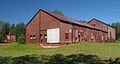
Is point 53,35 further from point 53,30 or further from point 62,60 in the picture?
point 62,60

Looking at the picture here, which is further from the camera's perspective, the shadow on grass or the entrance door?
the entrance door

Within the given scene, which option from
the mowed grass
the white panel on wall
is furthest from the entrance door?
the mowed grass

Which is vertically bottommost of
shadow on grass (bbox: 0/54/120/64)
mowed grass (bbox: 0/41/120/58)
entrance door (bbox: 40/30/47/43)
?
shadow on grass (bbox: 0/54/120/64)

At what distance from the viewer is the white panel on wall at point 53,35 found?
130 feet

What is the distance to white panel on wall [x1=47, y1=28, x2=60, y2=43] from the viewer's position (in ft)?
130

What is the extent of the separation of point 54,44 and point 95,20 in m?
35.0

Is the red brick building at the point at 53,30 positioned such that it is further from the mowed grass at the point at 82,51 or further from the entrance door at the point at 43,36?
the mowed grass at the point at 82,51

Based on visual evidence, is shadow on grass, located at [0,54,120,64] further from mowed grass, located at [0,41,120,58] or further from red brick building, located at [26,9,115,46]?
red brick building, located at [26,9,115,46]

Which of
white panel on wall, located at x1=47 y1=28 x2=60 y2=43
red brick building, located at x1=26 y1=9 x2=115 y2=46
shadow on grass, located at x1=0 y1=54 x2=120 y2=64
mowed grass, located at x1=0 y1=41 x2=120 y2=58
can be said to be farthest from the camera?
red brick building, located at x1=26 y1=9 x2=115 y2=46

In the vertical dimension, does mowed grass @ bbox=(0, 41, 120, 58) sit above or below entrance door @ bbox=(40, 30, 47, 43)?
below

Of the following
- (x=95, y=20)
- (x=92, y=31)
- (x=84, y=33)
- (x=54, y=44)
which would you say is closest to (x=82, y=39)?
(x=84, y=33)

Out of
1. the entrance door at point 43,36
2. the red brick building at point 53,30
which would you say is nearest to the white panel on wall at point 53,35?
the red brick building at point 53,30

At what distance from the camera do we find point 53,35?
40.2 m

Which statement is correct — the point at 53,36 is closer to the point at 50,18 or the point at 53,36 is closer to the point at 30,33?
the point at 50,18
